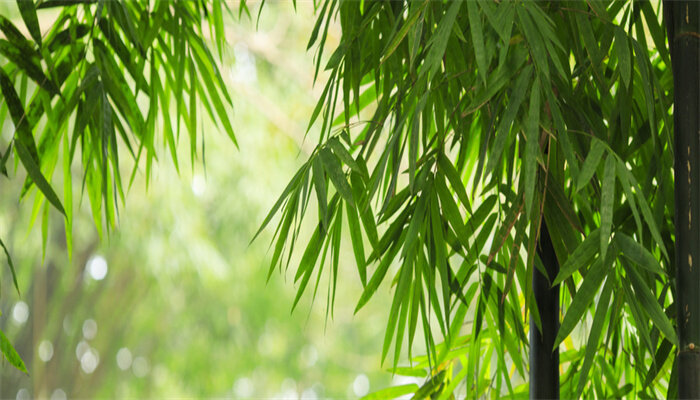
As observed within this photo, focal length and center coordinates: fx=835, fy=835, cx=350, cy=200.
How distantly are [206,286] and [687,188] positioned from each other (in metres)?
3.05

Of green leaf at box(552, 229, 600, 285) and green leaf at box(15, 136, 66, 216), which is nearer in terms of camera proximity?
green leaf at box(552, 229, 600, 285)

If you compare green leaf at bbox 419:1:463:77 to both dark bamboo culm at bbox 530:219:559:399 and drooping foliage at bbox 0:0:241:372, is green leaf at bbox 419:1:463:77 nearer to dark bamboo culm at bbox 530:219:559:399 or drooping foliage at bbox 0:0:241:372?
dark bamboo culm at bbox 530:219:559:399

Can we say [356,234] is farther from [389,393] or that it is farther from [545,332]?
[389,393]

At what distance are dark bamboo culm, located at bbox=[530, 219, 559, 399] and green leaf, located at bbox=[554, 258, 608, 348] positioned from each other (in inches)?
4.7

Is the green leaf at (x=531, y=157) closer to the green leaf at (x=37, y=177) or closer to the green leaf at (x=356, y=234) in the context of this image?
the green leaf at (x=356, y=234)

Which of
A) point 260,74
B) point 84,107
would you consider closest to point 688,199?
point 84,107

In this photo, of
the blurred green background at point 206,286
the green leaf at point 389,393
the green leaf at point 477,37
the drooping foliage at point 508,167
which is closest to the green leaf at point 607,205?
the drooping foliage at point 508,167

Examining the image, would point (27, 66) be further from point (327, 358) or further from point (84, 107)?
point (327, 358)

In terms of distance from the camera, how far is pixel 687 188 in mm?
649

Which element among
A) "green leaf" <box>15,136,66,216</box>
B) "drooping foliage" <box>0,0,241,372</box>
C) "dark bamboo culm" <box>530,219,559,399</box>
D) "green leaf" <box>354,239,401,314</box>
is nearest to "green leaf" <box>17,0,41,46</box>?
"drooping foliage" <box>0,0,241,372</box>

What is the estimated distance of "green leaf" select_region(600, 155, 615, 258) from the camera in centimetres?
56

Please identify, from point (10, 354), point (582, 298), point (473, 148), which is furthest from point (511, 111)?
point (10, 354)

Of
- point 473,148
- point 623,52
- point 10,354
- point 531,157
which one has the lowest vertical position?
point 10,354

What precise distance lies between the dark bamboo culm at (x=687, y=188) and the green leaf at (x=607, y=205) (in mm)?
87
